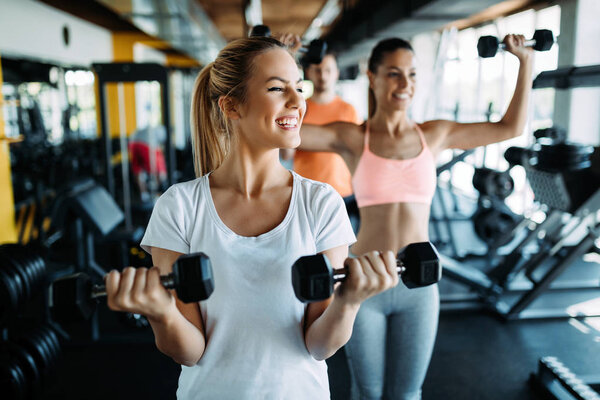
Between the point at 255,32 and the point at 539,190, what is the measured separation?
2.19 m

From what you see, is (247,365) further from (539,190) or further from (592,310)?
(592,310)

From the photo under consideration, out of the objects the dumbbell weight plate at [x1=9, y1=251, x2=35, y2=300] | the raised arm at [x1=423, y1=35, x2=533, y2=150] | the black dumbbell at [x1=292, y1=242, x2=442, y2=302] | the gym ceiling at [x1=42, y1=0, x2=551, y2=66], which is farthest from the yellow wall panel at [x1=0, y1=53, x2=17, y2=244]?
the black dumbbell at [x1=292, y1=242, x2=442, y2=302]

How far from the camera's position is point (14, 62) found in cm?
596

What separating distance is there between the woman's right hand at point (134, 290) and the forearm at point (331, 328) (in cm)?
31

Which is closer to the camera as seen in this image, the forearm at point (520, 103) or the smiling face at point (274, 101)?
the smiling face at point (274, 101)

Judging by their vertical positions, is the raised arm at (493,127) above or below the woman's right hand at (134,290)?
above

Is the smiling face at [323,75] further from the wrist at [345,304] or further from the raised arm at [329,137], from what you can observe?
the wrist at [345,304]

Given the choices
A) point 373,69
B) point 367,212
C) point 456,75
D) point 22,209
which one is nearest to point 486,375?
point 367,212

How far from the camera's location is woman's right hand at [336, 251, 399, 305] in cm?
79

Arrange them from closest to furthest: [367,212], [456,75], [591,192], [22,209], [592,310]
Answer: [367,212] → [591,192] → [592,310] → [22,209] → [456,75]

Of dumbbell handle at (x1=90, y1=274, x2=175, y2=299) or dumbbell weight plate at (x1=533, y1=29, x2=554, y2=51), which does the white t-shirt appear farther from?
→ dumbbell weight plate at (x1=533, y1=29, x2=554, y2=51)

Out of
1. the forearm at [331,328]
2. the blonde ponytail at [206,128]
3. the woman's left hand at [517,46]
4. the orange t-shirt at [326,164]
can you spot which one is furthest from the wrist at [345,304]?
the orange t-shirt at [326,164]

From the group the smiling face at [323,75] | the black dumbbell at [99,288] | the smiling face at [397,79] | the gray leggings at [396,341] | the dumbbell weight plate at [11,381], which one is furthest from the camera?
the smiling face at [323,75]

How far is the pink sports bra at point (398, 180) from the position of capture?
1552 mm
